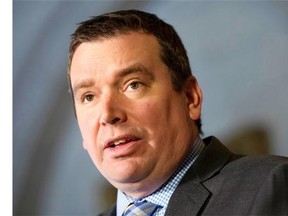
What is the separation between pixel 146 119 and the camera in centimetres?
137

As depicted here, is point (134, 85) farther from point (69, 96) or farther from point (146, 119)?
point (69, 96)

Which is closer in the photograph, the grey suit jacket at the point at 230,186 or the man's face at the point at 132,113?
the grey suit jacket at the point at 230,186

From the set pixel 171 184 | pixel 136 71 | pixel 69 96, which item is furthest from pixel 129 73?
pixel 69 96

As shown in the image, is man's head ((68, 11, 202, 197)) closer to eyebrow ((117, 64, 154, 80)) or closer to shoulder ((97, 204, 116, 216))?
eyebrow ((117, 64, 154, 80))

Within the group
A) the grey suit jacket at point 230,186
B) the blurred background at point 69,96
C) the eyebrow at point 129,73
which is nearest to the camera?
the grey suit jacket at point 230,186

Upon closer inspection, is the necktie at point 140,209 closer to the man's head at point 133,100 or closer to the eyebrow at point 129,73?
the man's head at point 133,100

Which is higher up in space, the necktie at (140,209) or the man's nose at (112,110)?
the man's nose at (112,110)

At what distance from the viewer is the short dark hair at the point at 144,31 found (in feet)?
4.75

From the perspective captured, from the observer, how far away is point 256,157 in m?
1.30

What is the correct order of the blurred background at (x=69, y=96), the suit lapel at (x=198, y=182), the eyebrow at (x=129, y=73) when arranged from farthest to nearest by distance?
1. the blurred background at (x=69, y=96)
2. the eyebrow at (x=129, y=73)
3. the suit lapel at (x=198, y=182)

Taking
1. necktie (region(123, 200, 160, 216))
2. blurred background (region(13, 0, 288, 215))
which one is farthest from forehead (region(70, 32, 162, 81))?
necktie (region(123, 200, 160, 216))

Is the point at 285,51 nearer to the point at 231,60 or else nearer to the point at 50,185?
the point at 231,60

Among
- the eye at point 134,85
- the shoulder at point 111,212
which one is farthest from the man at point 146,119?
the shoulder at point 111,212
